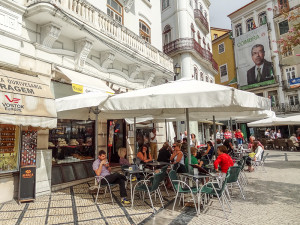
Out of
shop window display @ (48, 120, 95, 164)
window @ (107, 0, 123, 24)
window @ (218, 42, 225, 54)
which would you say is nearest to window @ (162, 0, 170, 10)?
window @ (107, 0, 123, 24)

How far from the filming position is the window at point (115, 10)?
10.2 metres

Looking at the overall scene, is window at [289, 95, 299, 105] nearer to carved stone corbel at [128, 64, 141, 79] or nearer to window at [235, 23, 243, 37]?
window at [235, 23, 243, 37]

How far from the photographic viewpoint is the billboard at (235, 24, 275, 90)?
27.7 meters

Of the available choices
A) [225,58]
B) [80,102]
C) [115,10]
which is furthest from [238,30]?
[80,102]

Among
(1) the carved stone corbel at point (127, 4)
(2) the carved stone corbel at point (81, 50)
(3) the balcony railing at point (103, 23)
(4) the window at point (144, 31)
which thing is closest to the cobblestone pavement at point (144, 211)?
(2) the carved stone corbel at point (81, 50)

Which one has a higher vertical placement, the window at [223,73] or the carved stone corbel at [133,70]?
the window at [223,73]

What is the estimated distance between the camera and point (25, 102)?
4.92 meters

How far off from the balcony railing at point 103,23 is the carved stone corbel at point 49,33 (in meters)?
0.65

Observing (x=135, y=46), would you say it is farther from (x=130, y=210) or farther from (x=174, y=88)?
(x=130, y=210)

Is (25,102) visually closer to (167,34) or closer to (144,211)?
(144,211)

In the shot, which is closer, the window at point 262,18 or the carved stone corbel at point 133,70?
the carved stone corbel at point 133,70

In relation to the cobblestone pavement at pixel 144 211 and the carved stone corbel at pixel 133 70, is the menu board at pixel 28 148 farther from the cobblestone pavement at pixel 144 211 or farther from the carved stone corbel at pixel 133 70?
the carved stone corbel at pixel 133 70

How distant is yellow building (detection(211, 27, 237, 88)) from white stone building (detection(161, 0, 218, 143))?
11761mm

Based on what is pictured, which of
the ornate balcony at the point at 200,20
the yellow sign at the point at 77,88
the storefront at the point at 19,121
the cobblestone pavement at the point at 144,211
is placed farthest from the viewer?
the ornate balcony at the point at 200,20
